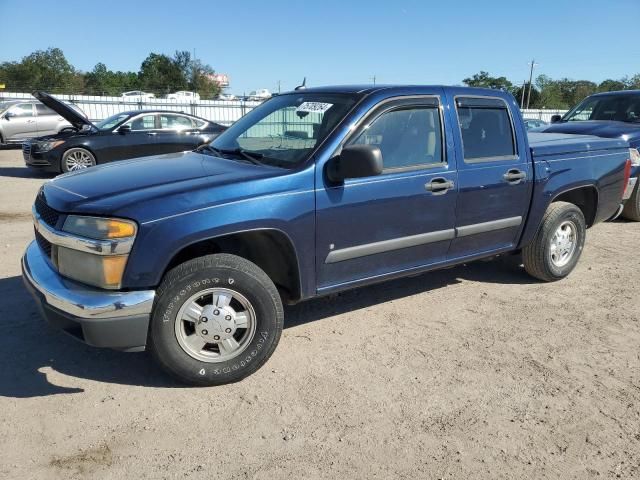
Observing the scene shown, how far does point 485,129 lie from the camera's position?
4.42m

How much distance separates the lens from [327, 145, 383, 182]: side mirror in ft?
10.9

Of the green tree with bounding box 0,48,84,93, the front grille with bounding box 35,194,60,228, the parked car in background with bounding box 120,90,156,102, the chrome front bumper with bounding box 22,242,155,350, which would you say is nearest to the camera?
the chrome front bumper with bounding box 22,242,155,350

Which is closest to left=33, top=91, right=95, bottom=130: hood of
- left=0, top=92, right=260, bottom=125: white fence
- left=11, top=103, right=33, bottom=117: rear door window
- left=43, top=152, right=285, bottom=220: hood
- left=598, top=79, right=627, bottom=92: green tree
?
left=43, top=152, right=285, bottom=220: hood

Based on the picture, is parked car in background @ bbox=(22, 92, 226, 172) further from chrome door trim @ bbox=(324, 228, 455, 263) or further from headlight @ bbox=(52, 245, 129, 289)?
headlight @ bbox=(52, 245, 129, 289)

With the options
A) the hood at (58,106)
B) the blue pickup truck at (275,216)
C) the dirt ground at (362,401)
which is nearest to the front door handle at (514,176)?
the blue pickup truck at (275,216)

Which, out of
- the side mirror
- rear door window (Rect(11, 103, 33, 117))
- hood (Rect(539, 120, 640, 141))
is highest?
rear door window (Rect(11, 103, 33, 117))

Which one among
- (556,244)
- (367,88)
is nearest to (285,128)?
(367,88)

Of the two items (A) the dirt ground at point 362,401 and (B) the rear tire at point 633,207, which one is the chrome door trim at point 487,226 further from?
(B) the rear tire at point 633,207

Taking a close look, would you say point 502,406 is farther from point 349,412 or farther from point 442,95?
point 442,95

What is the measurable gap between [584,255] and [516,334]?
2.75 metres

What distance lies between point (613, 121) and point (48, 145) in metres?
10.7

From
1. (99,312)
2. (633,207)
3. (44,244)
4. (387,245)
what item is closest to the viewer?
(99,312)

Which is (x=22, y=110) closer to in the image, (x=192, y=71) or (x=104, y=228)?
(x=104, y=228)

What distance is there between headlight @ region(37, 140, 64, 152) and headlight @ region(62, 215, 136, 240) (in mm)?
9106
